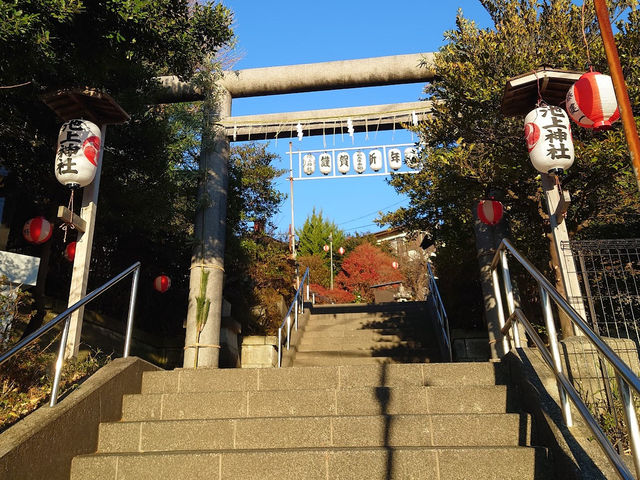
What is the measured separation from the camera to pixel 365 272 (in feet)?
86.2

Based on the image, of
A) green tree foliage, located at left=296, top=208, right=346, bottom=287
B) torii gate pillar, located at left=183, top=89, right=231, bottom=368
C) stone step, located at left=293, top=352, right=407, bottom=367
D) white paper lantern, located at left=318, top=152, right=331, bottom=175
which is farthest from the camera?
green tree foliage, located at left=296, top=208, right=346, bottom=287

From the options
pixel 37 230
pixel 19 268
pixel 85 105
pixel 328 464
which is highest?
pixel 85 105

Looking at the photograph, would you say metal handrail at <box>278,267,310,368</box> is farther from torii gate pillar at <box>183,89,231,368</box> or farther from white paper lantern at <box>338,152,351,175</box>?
white paper lantern at <box>338,152,351,175</box>

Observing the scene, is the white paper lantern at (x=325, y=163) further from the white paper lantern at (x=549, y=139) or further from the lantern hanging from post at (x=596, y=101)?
the lantern hanging from post at (x=596, y=101)

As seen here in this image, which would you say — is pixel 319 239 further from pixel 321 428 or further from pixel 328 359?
pixel 321 428

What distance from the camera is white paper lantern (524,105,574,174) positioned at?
480cm

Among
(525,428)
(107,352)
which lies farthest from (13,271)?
(525,428)

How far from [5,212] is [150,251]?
10.8ft

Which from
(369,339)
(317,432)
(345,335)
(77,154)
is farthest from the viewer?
(345,335)

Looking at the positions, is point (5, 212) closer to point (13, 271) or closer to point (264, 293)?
point (13, 271)

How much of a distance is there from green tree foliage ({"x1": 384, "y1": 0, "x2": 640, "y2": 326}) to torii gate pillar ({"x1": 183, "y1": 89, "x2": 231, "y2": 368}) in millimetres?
3669

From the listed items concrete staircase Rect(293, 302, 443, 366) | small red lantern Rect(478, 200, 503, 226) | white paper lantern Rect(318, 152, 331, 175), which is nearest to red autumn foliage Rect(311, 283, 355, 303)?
concrete staircase Rect(293, 302, 443, 366)

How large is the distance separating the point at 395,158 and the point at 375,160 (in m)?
0.48

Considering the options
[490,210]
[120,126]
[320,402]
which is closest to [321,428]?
[320,402]
